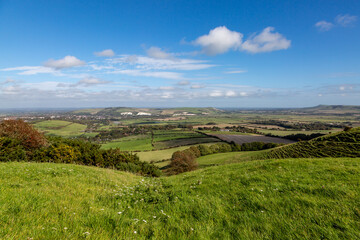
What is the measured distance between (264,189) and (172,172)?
3803 cm

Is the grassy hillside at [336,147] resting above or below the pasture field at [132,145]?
above

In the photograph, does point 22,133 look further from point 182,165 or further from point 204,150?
point 204,150

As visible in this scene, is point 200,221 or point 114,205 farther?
point 114,205

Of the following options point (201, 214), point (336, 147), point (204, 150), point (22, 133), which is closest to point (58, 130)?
point (204, 150)

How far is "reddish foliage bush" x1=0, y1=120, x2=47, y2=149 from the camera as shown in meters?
18.2

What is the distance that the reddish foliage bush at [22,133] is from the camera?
18.2 m

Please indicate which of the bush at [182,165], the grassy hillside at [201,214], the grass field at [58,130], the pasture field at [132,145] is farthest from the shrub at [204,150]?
the grass field at [58,130]

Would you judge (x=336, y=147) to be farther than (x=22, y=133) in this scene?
Yes

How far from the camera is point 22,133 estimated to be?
18469 millimetres

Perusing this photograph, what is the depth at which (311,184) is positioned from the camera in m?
7.10

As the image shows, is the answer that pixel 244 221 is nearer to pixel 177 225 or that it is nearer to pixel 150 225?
pixel 177 225

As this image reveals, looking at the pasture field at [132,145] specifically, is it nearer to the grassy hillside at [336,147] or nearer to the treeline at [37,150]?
the treeline at [37,150]

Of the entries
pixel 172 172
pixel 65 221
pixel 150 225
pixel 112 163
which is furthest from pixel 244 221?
pixel 172 172

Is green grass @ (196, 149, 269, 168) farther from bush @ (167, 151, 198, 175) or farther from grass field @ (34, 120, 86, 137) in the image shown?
grass field @ (34, 120, 86, 137)
